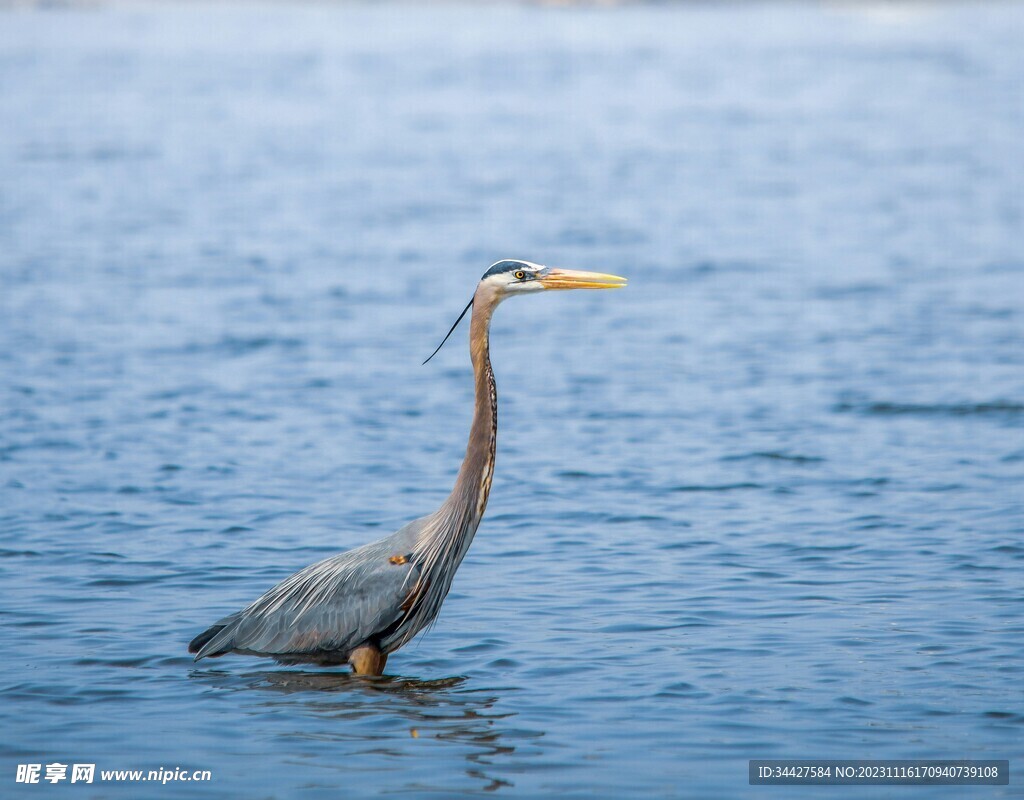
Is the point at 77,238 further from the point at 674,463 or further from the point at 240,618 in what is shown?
the point at 240,618

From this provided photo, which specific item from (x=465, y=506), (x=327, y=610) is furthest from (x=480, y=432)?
(x=327, y=610)

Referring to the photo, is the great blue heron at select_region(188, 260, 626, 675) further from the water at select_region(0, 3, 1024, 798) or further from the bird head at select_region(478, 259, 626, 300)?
the water at select_region(0, 3, 1024, 798)

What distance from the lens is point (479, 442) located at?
26.1 ft

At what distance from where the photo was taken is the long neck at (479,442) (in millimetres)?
7918

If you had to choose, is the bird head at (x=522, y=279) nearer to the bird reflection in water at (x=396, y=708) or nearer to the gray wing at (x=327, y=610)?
the gray wing at (x=327, y=610)

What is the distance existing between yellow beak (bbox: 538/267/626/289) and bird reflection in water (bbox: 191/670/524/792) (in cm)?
206

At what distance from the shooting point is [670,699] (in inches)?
299

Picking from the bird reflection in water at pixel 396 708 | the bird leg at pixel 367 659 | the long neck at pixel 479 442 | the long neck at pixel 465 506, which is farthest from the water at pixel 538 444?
the long neck at pixel 479 442

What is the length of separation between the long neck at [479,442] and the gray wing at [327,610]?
280 millimetres

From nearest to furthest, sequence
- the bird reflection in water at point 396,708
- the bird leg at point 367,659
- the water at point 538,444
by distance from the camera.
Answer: the bird reflection in water at point 396,708 → the water at point 538,444 → the bird leg at point 367,659

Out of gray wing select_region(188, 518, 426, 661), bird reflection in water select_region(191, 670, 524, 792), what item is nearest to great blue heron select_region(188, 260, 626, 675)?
gray wing select_region(188, 518, 426, 661)

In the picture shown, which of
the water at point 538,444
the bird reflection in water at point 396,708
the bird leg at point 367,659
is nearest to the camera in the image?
the bird reflection in water at point 396,708

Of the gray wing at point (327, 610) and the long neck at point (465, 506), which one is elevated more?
the long neck at point (465, 506)

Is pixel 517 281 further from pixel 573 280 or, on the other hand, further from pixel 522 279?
pixel 573 280
